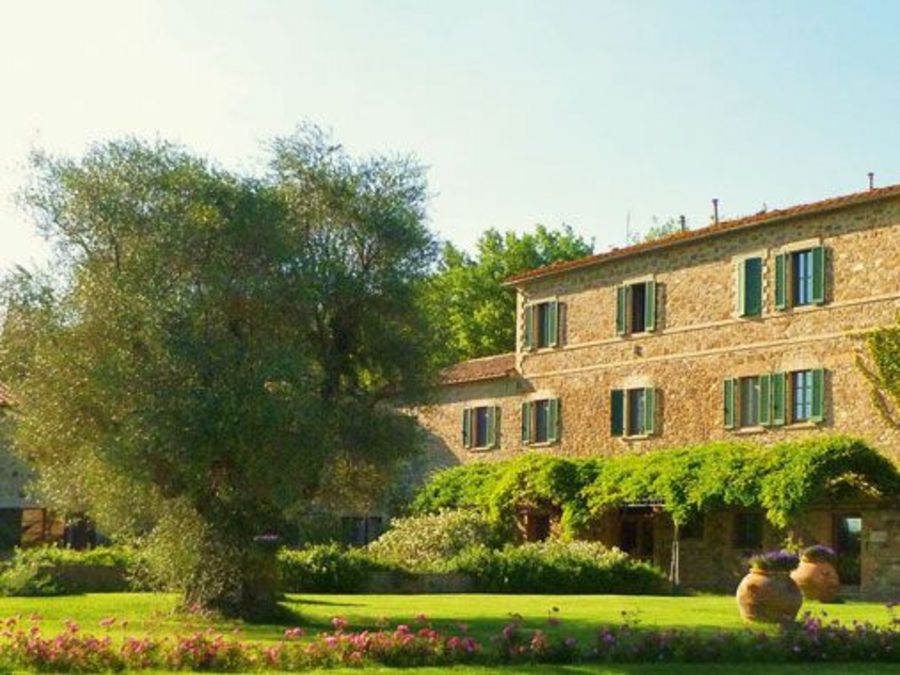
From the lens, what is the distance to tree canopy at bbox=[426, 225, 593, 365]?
185ft

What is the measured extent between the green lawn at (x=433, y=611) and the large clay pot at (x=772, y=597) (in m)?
0.39

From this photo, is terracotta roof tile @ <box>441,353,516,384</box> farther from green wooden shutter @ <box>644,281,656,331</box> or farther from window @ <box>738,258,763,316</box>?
window @ <box>738,258,763,316</box>

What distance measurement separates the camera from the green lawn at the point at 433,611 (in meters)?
18.8

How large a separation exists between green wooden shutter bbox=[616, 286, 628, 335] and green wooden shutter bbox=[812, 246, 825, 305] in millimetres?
6359

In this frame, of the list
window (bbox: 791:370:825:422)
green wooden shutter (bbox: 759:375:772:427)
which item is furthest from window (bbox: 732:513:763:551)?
window (bbox: 791:370:825:422)

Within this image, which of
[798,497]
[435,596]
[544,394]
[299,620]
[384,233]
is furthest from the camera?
[544,394]

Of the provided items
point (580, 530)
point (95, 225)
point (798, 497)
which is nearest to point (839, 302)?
point (798, 497)

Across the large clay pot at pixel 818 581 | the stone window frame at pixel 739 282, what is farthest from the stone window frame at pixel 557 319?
the large clay pot at pixel 818 581

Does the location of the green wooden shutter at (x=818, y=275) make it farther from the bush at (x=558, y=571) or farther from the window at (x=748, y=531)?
the bush at (x=558, y=571)

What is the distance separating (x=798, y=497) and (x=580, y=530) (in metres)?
7.74

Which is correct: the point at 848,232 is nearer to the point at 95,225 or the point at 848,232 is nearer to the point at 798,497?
the point at 798,497

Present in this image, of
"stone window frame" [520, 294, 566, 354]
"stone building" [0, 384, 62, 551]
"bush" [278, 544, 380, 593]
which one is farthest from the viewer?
"stone window frame" [520, 294, 566, 354]

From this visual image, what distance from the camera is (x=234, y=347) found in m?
18.5

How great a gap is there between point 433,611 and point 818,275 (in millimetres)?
13703
